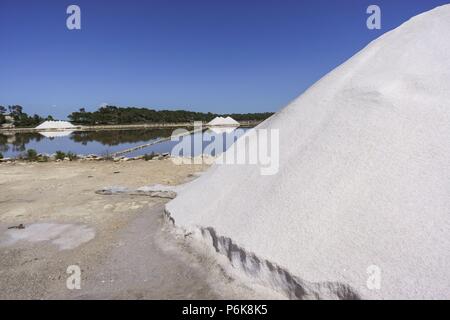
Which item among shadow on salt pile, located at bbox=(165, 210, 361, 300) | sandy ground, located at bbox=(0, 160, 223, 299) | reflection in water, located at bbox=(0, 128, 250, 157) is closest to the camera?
shadow on salt pile, located at bbox=(165, 210, 361, 300)

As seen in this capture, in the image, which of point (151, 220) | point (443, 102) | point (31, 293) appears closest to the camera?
point (31, 293)

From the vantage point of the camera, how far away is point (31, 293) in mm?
2936

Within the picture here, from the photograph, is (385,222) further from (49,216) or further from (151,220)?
(49,216)

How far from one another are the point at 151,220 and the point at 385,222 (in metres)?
3.05

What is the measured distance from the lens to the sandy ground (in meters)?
2.94

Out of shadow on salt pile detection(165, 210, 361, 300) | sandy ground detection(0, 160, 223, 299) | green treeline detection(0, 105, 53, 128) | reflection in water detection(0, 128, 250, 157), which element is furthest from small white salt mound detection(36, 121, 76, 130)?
shadow on salt pile detection(165, 210, 361, 300)

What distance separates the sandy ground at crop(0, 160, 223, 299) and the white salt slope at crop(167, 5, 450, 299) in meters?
0.54

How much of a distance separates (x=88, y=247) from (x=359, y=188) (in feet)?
9.62

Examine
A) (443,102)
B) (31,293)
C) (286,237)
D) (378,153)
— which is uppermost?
(443,102)

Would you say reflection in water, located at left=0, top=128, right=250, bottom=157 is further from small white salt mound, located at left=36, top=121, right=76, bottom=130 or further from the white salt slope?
small white salt mound, located at left=36, top=121, right=76, bottom=130

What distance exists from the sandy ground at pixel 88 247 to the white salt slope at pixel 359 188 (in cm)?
54

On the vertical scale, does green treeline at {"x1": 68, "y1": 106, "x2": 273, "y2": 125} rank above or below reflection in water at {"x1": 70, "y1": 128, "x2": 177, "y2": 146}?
above

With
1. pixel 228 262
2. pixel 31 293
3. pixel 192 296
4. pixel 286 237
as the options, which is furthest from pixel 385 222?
pixel 31 293
